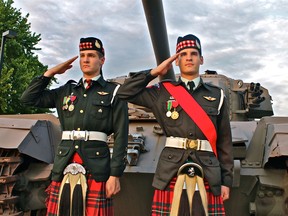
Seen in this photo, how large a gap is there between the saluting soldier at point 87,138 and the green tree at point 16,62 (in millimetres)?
19809

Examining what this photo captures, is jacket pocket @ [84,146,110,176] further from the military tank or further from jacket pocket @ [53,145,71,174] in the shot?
the military tank

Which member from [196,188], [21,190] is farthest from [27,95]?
[196,188]

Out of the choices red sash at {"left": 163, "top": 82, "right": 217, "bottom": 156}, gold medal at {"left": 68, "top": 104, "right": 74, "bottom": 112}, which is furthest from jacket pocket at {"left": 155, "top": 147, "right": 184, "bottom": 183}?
gold medal at {"left": 68, "top": 104, "right": 74, "bottom": 112}

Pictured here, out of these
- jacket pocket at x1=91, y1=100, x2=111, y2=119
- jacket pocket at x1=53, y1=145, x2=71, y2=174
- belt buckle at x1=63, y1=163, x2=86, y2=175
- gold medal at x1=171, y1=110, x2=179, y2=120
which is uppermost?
jacket pocket at x1=91, y1=100, x2=111, y2=119

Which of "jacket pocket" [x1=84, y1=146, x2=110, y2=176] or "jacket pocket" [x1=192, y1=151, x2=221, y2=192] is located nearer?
"jacket pocket" [x1=192, y1=151, x2=221, y2=192]

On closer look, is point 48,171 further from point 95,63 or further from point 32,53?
point 32,53


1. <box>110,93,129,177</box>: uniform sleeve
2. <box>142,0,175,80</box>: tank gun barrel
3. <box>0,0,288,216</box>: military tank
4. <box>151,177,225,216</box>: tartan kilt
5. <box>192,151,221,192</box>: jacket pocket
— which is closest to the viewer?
<box>192,151,221,192</box>: jacket pocket

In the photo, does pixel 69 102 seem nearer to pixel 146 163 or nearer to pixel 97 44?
pixel 97 44

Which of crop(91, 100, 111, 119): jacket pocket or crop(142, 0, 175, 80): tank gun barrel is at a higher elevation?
crop(142, 0, 175, 80): tank gun barrel

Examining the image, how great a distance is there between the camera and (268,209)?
547 cm

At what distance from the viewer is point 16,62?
83.5 feet

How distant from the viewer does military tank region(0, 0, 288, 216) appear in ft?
17.6

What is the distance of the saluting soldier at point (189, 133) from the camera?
13.8ft

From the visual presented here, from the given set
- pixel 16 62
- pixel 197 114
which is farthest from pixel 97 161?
pixel 16 62
